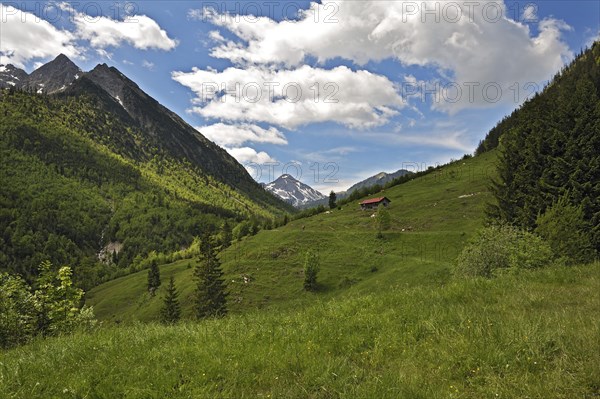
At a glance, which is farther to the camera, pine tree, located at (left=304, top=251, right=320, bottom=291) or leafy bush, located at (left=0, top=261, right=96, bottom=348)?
pine tree, located at (left=304, top=251, right=320, bottom=291)

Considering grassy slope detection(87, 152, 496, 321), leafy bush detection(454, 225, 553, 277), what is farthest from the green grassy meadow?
grassy slope detection(87, 152, 496, 321)

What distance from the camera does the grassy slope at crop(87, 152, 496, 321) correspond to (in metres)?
84.8

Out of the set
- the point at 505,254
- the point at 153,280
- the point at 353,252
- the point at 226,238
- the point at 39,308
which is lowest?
the point at 153,280

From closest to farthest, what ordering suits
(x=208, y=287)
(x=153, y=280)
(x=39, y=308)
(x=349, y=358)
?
(x=349, y=358) < (x=39, y=308) < (x=208, y=287) < (x=153, y=280)

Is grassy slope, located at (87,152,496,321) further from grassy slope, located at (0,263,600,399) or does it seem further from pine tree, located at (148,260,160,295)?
grassy slope, located at (0,263,600,399)

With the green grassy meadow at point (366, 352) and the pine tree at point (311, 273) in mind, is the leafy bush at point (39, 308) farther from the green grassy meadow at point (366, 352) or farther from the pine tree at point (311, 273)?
the pine tree at point (311, 273)

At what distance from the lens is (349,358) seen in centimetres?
704

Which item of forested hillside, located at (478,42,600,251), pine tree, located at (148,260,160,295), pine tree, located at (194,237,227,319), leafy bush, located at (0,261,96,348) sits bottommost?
pine tree, located at (148,260,160,295)

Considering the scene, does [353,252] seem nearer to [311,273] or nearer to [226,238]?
[311,273]

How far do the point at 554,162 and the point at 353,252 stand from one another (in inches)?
2521

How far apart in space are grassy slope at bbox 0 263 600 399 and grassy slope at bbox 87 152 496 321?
52.5m

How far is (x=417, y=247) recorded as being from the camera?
94.7 meters

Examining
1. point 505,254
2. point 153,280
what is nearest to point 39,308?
point 505,254

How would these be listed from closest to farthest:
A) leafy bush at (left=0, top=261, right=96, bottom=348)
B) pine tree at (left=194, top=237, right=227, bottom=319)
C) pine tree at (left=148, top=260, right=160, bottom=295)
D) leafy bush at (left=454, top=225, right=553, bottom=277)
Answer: leafy bush at (left=0, top=261, right=96, bottom=348) < leafy bush at (left=454, top=225, right=553, bottom=277) < pine tree at (left=194, top=237, right=227, bottom=319) < pine tree at (left=148, top=260, right=160, bottom=295)
